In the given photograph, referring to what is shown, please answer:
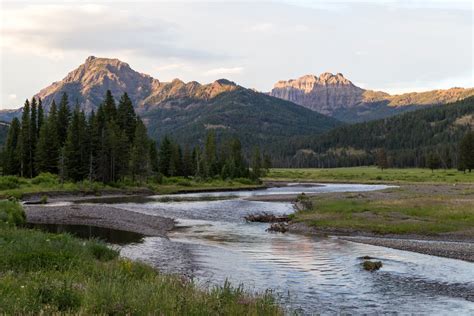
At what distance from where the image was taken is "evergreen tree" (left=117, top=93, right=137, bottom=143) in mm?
114688

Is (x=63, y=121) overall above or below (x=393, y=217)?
above

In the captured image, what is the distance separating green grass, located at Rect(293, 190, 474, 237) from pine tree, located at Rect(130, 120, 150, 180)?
2162 inches

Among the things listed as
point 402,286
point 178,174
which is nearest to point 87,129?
point 178,174

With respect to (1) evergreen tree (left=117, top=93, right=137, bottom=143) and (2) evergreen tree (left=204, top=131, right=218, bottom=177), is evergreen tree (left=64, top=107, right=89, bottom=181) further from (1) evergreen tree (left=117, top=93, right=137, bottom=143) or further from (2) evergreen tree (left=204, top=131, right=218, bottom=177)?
(2) evergreen tree (left=204, top=131, right=218, bottom=177)

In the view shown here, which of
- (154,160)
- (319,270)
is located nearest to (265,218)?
(319,270)

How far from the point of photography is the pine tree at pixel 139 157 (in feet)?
335

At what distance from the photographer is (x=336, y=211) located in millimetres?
50188

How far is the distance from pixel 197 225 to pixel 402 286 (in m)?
26.4

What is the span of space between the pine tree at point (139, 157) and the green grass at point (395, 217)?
54910 mm

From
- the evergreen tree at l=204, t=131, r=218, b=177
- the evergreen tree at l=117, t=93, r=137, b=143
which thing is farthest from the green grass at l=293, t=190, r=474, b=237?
the evergreen tree at l=204, t=131, r=218, b=177

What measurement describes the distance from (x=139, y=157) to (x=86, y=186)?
63.9 feet

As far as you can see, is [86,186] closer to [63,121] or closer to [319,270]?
[63,121]

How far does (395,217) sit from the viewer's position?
45625 mm

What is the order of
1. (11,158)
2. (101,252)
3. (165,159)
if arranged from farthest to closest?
(165,159)
(11,158)
(101,252)
